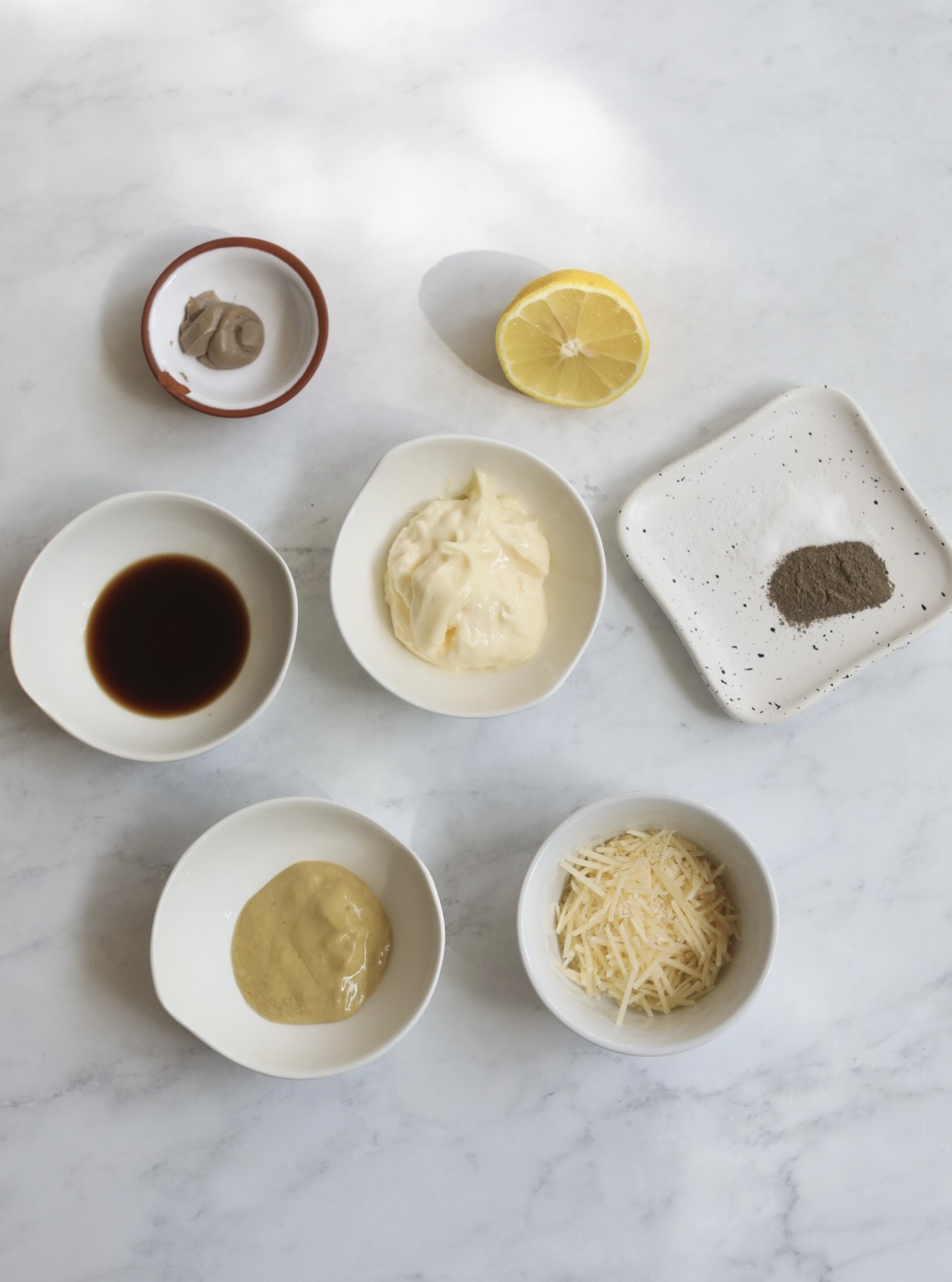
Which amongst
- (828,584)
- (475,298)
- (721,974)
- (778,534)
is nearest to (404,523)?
(475,298)

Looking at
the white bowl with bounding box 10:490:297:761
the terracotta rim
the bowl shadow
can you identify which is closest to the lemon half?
the bowl shadow

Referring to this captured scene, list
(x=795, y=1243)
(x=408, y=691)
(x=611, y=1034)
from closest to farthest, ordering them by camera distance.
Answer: (x=611, y=1034), (x=408, y=691), (x=795, y=1243)

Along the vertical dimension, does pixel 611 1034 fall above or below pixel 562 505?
below

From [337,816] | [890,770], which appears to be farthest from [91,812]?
[890,770]

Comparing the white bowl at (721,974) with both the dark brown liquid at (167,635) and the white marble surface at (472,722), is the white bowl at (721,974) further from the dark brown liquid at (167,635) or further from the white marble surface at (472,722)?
the dark brown liquid at (167,635)

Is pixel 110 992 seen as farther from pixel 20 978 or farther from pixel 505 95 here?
pixel 505 95

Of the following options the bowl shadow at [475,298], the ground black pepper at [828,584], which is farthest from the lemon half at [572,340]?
the ground black pepper at [828,584]
